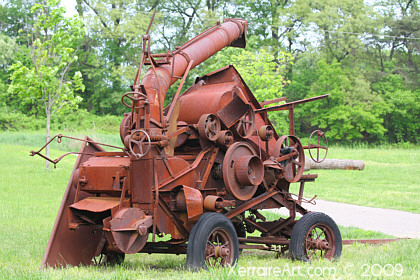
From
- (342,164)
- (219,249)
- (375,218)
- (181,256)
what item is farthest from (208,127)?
(342,164)

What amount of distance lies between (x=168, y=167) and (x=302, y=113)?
4363 cm

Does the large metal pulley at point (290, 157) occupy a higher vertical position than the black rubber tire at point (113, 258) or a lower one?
higher

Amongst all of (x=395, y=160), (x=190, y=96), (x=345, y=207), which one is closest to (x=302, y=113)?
(x=395, y=160)

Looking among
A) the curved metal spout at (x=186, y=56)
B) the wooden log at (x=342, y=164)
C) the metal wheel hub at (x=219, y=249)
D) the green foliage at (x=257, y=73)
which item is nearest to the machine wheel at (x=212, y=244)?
the metal wheel hub at (x=219, y=249)

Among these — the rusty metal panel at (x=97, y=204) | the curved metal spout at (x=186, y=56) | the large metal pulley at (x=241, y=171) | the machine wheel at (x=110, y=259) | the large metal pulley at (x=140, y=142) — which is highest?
the curved metal spout at (x=186, y=56)

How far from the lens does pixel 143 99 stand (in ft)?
21.9

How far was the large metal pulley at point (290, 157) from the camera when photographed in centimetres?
841

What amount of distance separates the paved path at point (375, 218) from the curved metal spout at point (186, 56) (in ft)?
16.4

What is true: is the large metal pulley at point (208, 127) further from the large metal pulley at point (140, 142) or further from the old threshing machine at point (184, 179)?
the large metal pulley at point (140, 142)

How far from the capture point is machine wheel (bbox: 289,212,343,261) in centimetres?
775

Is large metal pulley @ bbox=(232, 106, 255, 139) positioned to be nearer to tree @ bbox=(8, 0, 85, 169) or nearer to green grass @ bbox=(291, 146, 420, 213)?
green grass @ bbox=(291, 146, 420, 213)

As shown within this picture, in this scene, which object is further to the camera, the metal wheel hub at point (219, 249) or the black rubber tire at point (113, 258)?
the black rubber tire at point (113, 258)

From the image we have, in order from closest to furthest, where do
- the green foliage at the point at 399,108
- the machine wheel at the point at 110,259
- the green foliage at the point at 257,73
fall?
the machine wheel at the point at 110,259, the green foliage at the point at 257,73, the green foliage at the point at 399,108

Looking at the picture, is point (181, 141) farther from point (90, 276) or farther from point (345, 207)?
point (345, 207)
